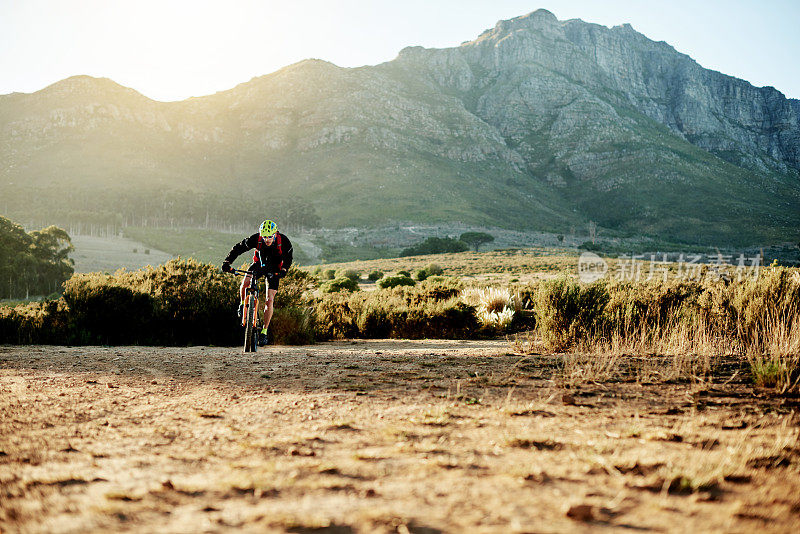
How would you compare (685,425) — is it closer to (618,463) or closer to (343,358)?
(618,463)

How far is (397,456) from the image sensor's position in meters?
3.46

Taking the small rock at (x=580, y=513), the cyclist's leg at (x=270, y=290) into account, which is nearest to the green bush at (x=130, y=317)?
the cyclist's leg at (x=270, y=290)

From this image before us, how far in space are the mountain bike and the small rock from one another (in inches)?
319

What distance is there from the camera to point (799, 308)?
28.3 ft

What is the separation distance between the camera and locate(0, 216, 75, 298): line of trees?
43469 millimetres

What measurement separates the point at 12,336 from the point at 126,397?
8.57 m

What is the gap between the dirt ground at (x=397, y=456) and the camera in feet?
8.25

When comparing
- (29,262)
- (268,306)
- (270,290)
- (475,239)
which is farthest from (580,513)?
(475,239)

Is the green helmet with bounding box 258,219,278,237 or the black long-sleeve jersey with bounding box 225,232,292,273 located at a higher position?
the green helmet with bounding box 258,219,278,237

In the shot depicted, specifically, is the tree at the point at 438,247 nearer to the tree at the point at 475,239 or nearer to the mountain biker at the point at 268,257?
the tree at the point at 475,239

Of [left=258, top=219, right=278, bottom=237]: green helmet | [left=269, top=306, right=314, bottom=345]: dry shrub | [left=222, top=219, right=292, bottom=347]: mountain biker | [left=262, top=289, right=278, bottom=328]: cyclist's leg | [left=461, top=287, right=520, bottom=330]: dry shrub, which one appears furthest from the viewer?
[left=461, top=287, right=520, bottom=330]: dry shrub

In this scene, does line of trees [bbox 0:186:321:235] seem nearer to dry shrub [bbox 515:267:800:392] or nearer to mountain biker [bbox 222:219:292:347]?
mountain biker [bbox 222:219:292:347]

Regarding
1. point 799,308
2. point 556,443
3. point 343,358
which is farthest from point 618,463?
point 799,308

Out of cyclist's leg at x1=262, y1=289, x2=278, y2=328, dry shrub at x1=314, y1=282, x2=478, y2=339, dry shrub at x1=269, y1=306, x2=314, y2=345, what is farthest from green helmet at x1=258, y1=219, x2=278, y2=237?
dry shrub at x1=314, y1=282, x2=478, y2=339
